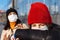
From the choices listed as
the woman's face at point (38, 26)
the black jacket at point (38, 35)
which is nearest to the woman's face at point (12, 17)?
the woman's face at point (38, 26)

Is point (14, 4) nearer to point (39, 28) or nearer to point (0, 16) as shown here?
point (0, 16)

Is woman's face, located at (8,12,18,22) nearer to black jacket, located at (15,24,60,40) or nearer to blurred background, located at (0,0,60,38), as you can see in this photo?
blurred background, located at (0,0,60,38)

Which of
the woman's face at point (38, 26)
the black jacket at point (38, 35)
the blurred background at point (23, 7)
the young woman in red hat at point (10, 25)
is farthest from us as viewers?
the blurred background at point (23, 7)

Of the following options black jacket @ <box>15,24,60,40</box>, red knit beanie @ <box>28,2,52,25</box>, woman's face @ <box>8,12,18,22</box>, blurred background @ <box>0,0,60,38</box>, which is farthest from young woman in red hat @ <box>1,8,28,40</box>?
black jacket @ <box>15,24,60,40</box>

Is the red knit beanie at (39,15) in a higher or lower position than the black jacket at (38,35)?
higher

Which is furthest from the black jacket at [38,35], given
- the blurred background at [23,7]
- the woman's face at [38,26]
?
the blurred background at [23,7]

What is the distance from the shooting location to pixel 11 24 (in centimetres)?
473

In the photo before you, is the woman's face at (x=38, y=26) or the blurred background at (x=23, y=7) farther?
the blurred background at (x=23, y=7)

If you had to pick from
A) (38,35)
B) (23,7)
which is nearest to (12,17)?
(23,7)

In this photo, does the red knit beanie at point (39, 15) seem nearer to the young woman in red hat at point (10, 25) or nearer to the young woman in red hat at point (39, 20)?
the young woman in red hat at point (39, 20)

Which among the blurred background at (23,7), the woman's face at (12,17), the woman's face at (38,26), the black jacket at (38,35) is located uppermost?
the blurred background at (23,7)

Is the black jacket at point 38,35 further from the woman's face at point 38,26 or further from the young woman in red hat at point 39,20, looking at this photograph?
the woman's face at point 38,26

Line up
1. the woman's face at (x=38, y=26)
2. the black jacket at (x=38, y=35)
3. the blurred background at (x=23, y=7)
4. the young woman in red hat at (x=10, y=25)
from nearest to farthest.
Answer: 1. the black jacket at (x=38, y=35)
2. the woman's face at (x=38, y=26)
3. the young woman in red hat at (x=10, y=25)
4. the blurred background at (x=23, y=7)

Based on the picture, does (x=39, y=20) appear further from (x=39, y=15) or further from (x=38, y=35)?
(x=38, y=35)
